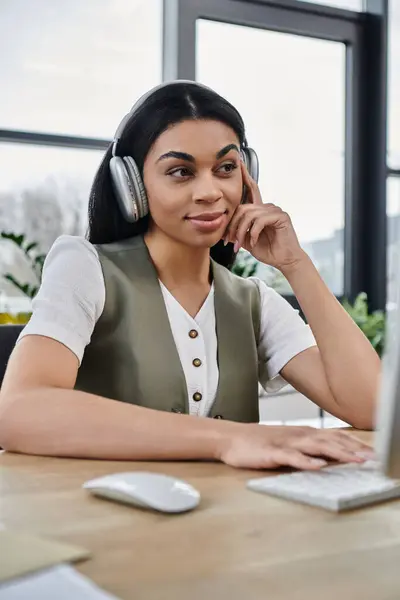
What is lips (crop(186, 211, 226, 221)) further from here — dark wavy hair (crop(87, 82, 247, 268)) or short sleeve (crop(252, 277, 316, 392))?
short sleeve (crop(252, 277, 316, 392))

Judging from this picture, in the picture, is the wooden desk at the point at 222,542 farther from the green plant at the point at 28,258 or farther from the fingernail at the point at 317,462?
the green plant at the point at 28,258

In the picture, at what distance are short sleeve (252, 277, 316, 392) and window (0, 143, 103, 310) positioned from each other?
1474 mm

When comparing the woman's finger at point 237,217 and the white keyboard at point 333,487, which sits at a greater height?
the woman's finger at point 237,217

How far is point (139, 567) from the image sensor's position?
0.64 m

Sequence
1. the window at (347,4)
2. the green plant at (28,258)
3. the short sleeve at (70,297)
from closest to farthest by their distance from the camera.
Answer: the short sleeve at (70,297) < the green plant at (28,258) < the window at (347,4)

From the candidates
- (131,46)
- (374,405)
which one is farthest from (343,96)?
(374,405)

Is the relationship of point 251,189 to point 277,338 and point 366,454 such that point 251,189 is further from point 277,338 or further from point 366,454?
point 366,454

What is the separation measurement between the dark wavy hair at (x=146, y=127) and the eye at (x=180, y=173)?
79mm

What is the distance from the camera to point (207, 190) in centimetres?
150

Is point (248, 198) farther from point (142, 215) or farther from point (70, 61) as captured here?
point (70, 61)

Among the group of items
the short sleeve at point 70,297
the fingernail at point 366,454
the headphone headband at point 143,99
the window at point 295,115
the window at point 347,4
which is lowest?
the fingernail at point 366,454

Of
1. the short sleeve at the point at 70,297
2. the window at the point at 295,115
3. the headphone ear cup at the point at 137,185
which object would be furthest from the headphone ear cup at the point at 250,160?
the window at the point at 295,115

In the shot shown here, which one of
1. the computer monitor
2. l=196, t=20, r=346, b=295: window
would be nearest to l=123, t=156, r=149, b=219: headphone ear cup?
the computer monitor

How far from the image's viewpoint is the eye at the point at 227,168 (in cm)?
155
